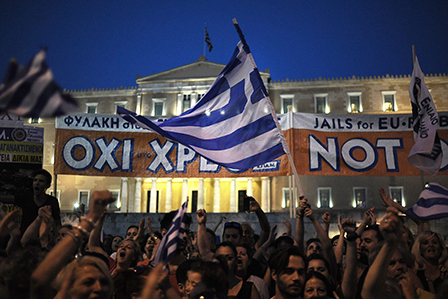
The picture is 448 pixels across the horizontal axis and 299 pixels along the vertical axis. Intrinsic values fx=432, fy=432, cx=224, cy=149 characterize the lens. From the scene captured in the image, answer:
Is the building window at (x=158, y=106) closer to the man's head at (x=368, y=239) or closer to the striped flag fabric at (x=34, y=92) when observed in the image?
the man's head at (x=368, y=239)

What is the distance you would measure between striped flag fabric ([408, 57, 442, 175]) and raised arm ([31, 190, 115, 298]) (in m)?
7.25

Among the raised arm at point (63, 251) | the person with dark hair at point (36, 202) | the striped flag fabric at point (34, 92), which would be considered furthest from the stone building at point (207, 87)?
the striped flag fabric at point (34, 92)

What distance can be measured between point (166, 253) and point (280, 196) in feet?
117

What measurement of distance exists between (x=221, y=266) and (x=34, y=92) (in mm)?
2184

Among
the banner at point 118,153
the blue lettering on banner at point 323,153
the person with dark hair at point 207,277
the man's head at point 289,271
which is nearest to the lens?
Answer: the person with dark hair at point 207,277

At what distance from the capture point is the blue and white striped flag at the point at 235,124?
6266 mm

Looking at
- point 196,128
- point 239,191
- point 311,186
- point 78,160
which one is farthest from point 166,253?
point 239,191

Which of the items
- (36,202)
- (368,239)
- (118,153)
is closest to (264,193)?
(118,153)

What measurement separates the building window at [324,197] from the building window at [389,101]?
9589 mm

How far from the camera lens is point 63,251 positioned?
7.62 ft

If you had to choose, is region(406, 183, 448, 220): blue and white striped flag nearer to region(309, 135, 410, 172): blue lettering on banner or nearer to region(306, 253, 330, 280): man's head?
region(306, 253, 330, 280): man's head

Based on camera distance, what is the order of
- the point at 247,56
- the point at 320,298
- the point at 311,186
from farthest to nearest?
the point at 311,186 < the point at 247,56 < the point at 320,298

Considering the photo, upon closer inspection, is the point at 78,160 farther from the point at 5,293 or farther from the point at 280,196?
the point at 280,196

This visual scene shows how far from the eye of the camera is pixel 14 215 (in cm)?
373
